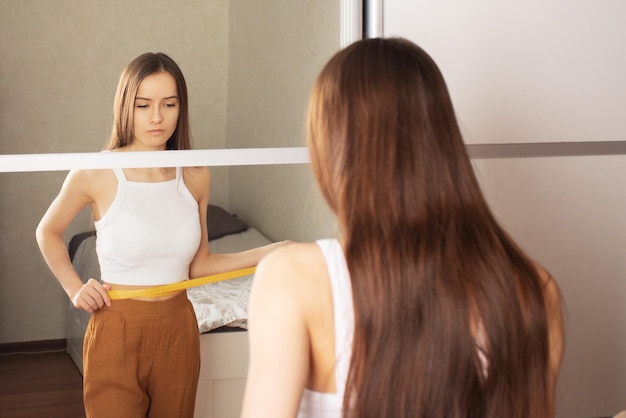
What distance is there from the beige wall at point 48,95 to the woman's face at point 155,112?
6 centimetres

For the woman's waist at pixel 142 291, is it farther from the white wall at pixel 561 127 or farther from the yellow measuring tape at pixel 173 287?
the white wall at pixel 561 127

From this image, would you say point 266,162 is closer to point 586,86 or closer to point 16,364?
point 16,364

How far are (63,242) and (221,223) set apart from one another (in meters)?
0.34

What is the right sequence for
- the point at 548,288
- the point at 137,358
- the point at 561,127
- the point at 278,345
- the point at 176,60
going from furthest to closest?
the point at 561,127, the point at 176,60, the point at 137,358, the point at 548,288, the point at 278,345

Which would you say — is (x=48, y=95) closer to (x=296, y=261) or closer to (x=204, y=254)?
(x=204, y=254)

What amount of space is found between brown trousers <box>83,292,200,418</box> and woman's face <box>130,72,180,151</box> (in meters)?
0.34

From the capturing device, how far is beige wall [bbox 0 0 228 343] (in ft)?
5.44

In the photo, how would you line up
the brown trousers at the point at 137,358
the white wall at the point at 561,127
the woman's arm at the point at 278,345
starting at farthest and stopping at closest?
the white wall at the point at 561,127
the brown trousers at the point at 137,358
the woman's arm at the point at 278,345

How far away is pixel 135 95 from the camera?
171cm

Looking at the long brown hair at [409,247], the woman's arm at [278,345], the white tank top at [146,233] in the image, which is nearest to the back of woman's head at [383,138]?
the long brown hair at [409,247]

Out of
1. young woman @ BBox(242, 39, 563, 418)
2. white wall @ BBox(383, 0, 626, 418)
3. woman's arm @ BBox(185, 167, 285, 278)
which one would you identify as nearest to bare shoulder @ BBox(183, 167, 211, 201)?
woman's arm @ BBox(185, 167, 285, 278)

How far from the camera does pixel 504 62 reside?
211cm

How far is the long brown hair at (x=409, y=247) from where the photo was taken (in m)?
1.03

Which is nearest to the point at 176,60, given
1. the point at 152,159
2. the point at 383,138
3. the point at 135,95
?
the point at 135,95
